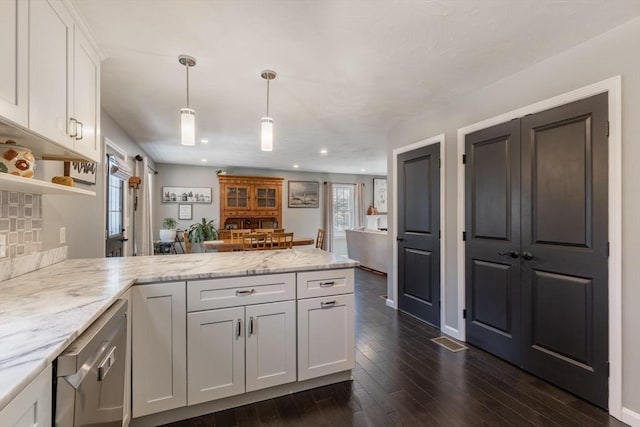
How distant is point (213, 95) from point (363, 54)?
147 centimetres

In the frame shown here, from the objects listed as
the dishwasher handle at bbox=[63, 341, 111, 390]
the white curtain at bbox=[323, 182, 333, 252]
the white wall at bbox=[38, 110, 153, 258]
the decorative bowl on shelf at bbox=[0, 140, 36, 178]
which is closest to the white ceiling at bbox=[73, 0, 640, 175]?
the white wall at bbox=[38, 110, 153, 258]

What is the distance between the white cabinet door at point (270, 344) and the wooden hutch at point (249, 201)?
196 inches

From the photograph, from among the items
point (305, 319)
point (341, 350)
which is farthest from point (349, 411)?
point (305, 319)

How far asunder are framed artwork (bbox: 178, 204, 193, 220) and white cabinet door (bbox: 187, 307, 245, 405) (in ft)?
18.1

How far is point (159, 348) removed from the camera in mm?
1680

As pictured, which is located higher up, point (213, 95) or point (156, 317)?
point (213, 95)

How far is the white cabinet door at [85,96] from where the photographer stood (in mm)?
1640

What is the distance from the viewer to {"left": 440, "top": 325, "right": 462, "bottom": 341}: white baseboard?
2850 mm

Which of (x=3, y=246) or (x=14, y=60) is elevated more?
(x=14, y=60)

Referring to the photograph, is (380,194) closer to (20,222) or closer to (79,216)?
(79,216)

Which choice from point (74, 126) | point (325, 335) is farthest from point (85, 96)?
point (325, 335)

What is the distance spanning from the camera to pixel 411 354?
2572mm

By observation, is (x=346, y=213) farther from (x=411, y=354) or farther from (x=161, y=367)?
(x=161, y=367)

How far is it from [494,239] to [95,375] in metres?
2.71
